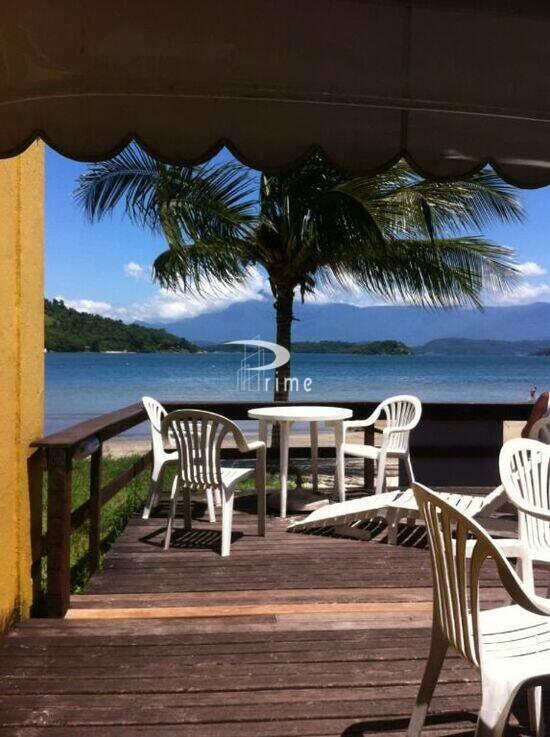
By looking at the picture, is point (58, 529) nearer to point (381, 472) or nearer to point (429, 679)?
point (429, 679)

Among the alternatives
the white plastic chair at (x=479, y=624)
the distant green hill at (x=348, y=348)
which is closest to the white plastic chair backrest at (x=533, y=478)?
the white plastic chair at (x=479, y=624)

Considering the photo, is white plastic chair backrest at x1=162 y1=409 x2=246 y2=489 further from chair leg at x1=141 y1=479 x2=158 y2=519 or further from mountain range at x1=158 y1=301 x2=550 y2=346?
mountain range at x1=158 y1=301 x2=550 y2=346

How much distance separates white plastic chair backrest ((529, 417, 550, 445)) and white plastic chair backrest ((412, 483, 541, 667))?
2.75 metres


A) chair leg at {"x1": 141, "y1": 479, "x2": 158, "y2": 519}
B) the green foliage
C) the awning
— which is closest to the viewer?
the awning

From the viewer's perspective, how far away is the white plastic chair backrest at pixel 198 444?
4.52 metres

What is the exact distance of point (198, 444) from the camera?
4551 millimetres

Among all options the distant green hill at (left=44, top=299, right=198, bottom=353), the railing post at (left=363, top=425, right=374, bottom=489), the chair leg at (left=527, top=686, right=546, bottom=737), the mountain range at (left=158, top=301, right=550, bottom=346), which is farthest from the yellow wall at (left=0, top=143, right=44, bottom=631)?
the mountain range at (left=158, top=301, right=550, bottom=346)

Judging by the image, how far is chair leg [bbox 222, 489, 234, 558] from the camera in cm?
444

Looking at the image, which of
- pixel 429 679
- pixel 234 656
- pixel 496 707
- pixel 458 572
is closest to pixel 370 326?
pixel 234 656

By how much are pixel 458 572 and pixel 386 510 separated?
2920 mm

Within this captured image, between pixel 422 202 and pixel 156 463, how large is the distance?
6.20 m

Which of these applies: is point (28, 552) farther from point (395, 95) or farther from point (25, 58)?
point (395, 95)

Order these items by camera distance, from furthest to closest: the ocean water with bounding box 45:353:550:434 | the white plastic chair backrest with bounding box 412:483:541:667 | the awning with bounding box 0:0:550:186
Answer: the ocean water with bounding box 45:353:550:434
the awning with bounding box 0:0:550:186
the white plastic chair backrest with bounding box 412:483:541:667

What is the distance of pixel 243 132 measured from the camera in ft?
7.36
